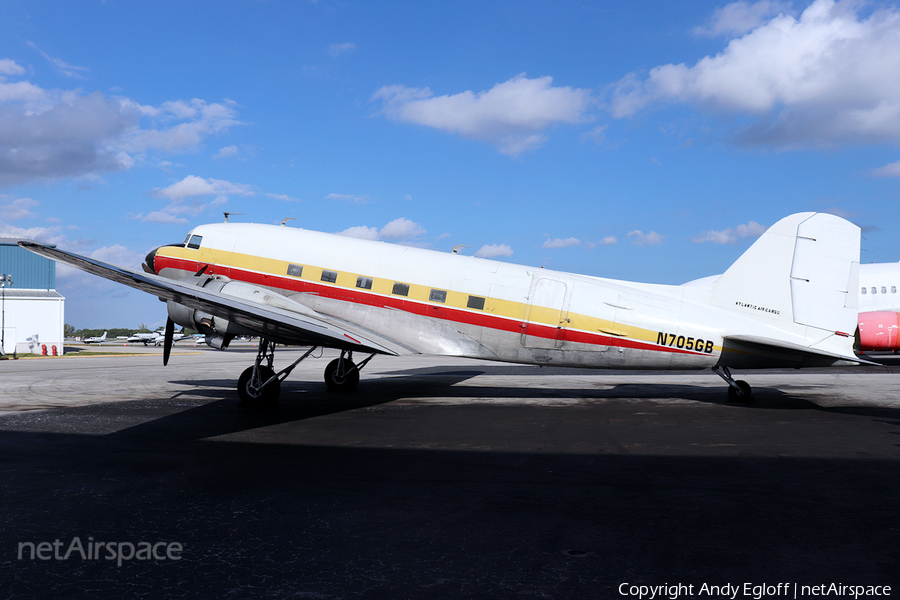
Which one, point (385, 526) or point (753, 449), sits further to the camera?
point (753, 449)

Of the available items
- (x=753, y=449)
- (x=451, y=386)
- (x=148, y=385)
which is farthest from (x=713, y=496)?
(x=148, y=385)

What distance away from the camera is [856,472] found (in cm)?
724

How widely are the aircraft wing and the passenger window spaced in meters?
1.94

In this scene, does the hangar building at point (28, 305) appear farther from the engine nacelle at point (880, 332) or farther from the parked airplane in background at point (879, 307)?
the parked airplane in background at point (879, 307)

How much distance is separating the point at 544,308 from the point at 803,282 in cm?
620

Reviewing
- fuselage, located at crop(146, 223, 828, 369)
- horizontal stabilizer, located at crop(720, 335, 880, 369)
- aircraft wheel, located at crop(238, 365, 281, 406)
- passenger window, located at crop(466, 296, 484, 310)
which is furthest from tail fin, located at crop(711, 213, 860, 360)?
aircraft wheel, located at crop(238, 365, 281, 406)

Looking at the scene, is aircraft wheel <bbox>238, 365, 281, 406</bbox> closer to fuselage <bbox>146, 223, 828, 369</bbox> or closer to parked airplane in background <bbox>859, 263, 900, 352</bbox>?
fuselage <bbox>146, 223, 828, 369</bbox>

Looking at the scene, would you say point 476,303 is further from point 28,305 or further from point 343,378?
point 28,305

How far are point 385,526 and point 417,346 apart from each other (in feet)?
28.7

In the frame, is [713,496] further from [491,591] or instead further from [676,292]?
[676,292]

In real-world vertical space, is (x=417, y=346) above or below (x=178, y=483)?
above

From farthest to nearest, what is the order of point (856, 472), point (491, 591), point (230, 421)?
1. point (230, 421)
2. point (856, 472)
3. point (491, 591)

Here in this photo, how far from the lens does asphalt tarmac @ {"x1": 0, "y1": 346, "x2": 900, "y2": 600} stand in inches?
165

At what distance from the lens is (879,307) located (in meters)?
27.8
